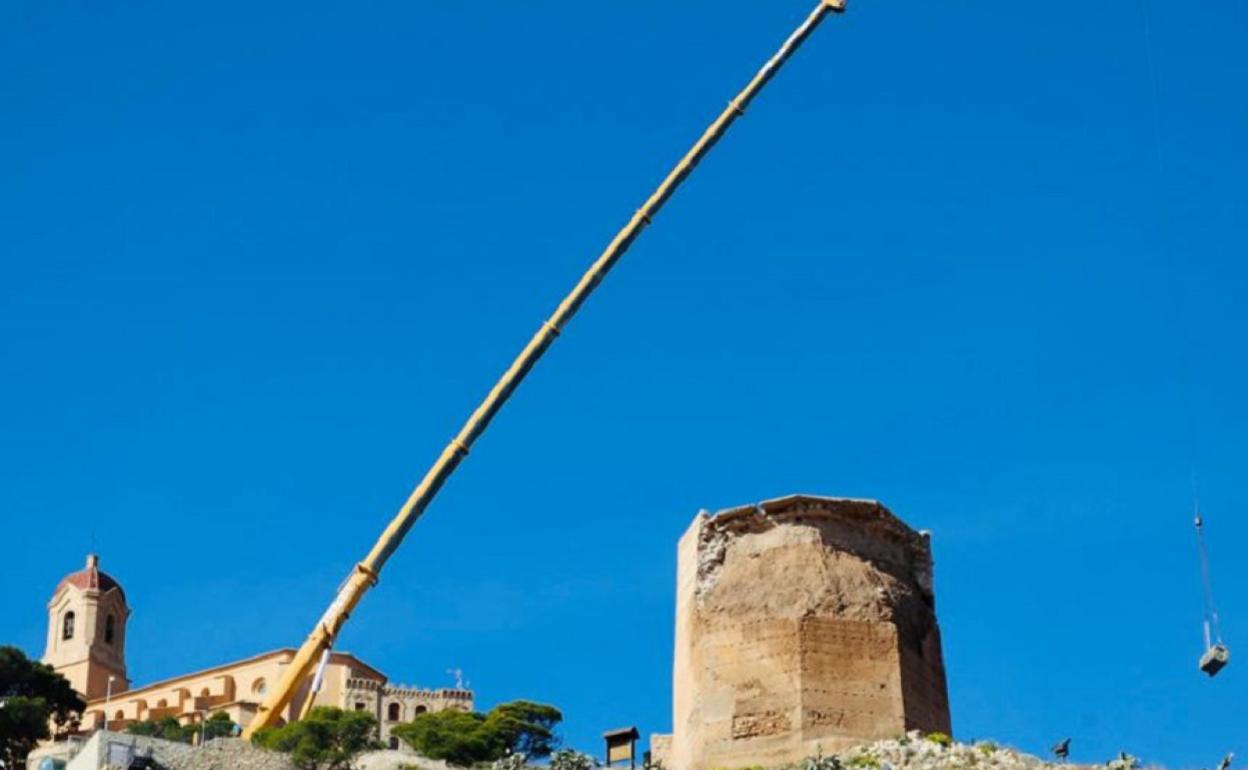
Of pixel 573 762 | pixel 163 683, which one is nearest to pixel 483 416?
pixel 573 762

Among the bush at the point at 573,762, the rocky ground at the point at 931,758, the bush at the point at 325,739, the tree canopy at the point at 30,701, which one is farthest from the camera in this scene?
the tree canopy at the point at 30,701

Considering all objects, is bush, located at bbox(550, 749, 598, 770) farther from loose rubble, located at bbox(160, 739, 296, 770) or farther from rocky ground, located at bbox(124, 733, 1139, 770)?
loose rubble, located at bbox(160, 739, 296, 770)

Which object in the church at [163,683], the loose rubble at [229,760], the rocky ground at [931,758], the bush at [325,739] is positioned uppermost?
the church at [163,683]

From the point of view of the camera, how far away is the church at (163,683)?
2938 inches

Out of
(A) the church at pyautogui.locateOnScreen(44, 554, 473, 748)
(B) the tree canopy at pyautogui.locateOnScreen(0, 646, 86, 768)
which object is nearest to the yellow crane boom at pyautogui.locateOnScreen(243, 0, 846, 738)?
(B) the tree canopy at pyautogui.locateOnScreen(0, 646, 86, 768)

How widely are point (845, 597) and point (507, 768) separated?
19.0ft

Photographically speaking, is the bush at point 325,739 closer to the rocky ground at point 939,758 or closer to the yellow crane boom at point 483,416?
the yellow crane boom at point 483,416

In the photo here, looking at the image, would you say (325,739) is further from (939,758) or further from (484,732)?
(939,758)

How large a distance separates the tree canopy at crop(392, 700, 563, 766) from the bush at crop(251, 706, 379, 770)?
1380 mm

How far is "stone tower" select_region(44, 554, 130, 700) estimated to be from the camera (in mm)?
80812

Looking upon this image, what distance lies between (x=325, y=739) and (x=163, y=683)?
72.9ft

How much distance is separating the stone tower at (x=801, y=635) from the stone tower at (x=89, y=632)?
5502 centimetres

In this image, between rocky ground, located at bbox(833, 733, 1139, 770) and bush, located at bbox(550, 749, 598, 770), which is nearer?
rocky ground, located at bbox(833, 733, 1139, 770)

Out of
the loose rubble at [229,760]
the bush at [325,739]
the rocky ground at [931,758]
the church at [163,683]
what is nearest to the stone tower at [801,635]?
the rocky ground at [931,758]
